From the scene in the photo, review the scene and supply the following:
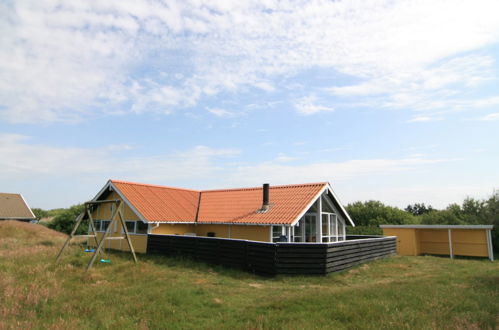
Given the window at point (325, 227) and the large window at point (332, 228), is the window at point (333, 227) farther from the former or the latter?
the window at point (325, 227)

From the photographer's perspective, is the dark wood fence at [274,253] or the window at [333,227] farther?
the window at [333,227]

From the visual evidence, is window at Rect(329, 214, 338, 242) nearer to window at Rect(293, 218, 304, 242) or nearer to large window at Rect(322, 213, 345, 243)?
large window at Rect(322, 213, 345, 243)

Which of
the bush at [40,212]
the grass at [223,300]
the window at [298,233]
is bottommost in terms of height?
the grass at [223,300]

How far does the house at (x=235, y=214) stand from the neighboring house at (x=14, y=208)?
22.4 m

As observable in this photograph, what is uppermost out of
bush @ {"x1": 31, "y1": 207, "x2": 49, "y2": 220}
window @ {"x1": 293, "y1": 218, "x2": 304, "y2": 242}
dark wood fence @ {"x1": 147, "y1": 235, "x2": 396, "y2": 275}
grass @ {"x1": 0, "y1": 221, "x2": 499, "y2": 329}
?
bush @ {"x1": 31, "y1": 207, "x2": 49, "y2": 220}

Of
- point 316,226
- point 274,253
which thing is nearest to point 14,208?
point 316,226

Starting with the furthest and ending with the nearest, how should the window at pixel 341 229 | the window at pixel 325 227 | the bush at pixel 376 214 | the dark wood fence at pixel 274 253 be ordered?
the bush at pixel 376 214, the window at pixel 341 229, the window at pixel 325 227, the dark wood fence at pixel 274 253

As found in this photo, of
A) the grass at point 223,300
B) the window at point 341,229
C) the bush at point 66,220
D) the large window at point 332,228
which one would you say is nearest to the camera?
the grass at point 223,300

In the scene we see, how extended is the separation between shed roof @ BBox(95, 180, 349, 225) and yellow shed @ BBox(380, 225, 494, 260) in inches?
206

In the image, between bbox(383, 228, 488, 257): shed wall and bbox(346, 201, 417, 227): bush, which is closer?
bbox(383, 228, 488, 257): shed wall

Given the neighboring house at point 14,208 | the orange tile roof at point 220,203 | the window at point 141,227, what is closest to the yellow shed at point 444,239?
the orange tile roof at point 220,203

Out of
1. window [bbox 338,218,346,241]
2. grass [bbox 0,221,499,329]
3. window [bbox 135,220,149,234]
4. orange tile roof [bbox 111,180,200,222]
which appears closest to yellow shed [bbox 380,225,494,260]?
window [bbox 338,218,346,241]

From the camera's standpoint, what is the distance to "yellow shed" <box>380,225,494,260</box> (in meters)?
22.9

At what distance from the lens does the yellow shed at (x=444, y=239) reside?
75.1 feet
